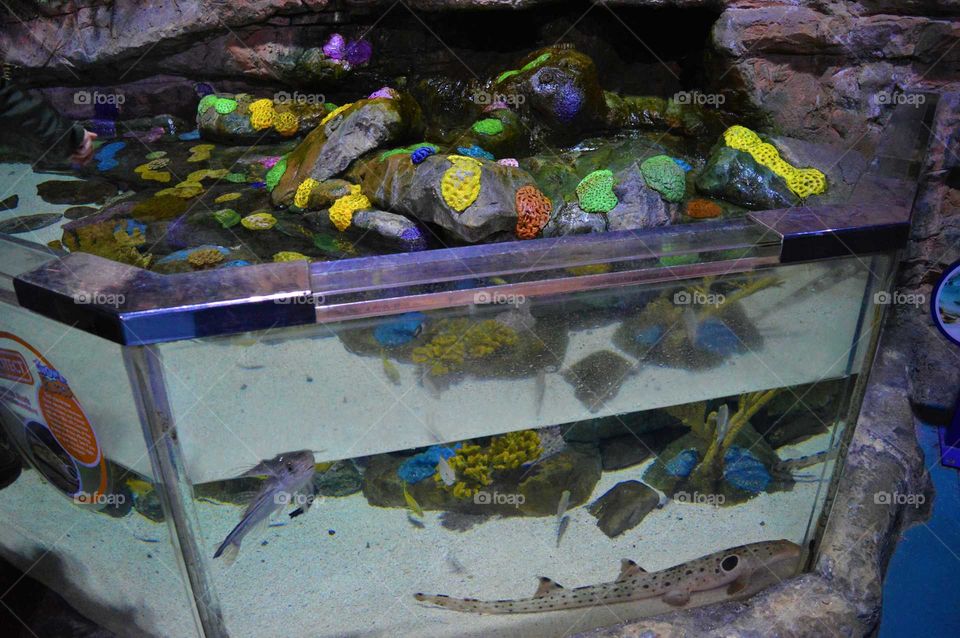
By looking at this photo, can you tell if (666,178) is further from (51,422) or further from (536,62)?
(51,422)

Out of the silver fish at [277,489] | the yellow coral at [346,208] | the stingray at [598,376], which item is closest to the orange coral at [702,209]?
the yellow coral at [346,208]

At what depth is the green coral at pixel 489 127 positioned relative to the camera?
6.14m

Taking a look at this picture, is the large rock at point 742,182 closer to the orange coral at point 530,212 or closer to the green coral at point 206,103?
the orange coral at point 530,212

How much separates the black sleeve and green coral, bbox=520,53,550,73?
382 centimetres

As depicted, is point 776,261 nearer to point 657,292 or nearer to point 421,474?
point 657,292

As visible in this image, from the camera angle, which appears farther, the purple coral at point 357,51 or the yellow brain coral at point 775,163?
the purple coral at point 357,51

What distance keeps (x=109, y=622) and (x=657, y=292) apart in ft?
7.35

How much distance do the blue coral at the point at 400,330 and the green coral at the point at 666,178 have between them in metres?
3.95

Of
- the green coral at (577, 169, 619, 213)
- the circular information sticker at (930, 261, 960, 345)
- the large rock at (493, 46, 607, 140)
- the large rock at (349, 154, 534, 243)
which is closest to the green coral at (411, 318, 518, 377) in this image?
the circular information sticker at (930, 261, 960, 345)

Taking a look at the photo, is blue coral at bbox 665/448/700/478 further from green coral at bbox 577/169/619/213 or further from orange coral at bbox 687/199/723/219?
orange coral at bbox 687/199/723/219

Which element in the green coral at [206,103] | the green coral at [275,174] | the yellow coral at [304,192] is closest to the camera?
the yellow coral at [304,192]

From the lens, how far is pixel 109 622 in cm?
245

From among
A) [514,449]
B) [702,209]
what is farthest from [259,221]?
[514,449]

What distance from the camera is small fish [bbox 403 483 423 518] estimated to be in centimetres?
207
